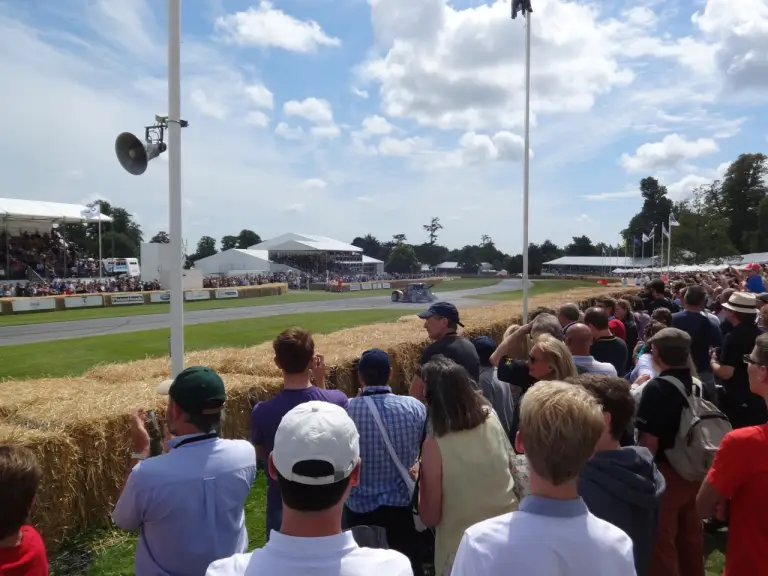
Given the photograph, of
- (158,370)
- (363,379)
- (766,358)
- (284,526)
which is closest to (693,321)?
(766,358)

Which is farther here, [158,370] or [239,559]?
[158,370]

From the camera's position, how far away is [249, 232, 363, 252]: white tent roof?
309 feet

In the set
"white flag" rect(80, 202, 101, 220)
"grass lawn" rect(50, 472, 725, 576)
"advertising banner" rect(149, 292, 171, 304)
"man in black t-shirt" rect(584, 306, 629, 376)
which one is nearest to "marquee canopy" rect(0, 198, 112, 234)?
"white flag" rect(80, 202, 101, 220)

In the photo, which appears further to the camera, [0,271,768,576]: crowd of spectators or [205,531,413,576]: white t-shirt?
[0,271,768,576]: crowd of spectators

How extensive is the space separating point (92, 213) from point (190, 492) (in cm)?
4750

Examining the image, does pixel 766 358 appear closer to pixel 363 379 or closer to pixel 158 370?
pixel 363 379

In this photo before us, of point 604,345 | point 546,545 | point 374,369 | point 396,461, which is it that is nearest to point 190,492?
point 396,461

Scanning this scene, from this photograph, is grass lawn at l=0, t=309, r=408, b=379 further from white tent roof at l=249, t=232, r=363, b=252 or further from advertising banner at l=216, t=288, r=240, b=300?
white tent roof at l=249, t=232, r=363, b=252

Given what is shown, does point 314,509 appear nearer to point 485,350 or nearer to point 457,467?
point 457,467

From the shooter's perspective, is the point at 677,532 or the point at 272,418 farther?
the point at 677,532

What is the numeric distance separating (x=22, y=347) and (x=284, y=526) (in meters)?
18.1

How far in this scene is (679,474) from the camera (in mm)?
3725

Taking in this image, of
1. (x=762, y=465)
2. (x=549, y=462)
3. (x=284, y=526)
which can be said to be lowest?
(x=762, y=465)

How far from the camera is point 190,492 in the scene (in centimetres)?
256
